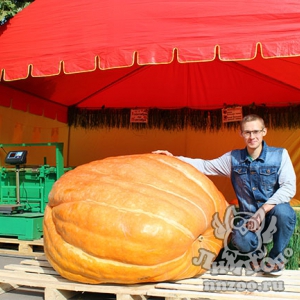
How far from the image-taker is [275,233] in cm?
250

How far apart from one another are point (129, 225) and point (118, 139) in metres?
4.90

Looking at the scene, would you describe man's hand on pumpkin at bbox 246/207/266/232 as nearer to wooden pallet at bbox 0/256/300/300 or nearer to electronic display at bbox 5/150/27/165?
wooden pallet at bbox 0/256/300/300

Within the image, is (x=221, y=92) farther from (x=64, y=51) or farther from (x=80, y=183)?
(x=80, y=183)

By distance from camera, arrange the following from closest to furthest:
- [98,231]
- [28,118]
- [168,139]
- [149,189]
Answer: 1. [98,231]
2. [149,189]
3. [28,118]
4. [168,139]

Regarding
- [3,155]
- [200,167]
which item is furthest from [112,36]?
[3,155]

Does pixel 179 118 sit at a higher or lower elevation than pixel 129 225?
higher

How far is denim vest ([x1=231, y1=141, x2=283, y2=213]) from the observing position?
8.62 feet

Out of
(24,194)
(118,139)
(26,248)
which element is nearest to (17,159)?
(24,194)

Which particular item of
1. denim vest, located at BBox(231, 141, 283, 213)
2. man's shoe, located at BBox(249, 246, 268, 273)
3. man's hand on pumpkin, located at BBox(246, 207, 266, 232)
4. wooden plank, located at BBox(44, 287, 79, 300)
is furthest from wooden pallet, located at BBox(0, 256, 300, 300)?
denim vest, located at BBox(231, 141, 283, 213)

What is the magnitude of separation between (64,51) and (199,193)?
1.92 m

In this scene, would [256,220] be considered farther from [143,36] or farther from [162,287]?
[143,36]

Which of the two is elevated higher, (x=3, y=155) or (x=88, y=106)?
(x=88, y=106)

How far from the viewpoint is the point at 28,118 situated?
6023mm

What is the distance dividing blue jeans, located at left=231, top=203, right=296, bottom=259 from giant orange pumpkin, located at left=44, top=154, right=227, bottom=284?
0.56 feet
